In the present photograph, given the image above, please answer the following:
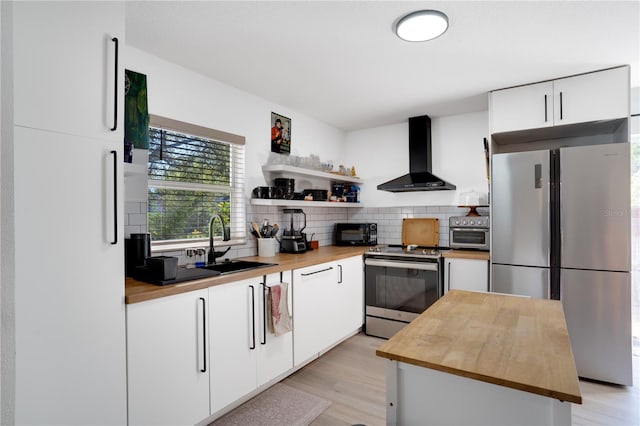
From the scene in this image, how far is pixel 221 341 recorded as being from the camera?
210 cm

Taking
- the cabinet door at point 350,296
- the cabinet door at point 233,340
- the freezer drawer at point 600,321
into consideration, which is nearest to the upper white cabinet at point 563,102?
the freezer drawer at point 600,321

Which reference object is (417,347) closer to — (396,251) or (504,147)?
(396,251)

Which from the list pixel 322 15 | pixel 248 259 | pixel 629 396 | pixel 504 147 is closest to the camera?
pixel 322 15

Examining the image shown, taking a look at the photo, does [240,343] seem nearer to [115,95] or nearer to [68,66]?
[115,95]

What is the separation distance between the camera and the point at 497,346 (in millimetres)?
1232

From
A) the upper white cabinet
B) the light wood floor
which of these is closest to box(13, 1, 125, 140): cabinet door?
the light wood floor

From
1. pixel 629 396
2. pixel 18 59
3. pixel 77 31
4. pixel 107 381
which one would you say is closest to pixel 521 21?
pixel 77 31

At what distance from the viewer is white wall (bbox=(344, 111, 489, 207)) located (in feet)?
12.3

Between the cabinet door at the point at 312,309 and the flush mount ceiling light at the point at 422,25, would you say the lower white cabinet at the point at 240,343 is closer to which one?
the cabinet door at the point at 312,309

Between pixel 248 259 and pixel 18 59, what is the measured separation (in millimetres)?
1966

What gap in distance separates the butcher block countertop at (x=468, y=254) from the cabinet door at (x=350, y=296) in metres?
0.88

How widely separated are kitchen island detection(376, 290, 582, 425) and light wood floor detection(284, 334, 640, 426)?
114cm

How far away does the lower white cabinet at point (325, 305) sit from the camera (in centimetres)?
275

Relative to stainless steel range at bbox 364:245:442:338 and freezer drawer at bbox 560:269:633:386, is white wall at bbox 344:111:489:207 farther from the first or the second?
freezer drawer at bbox 560:269:633:386
